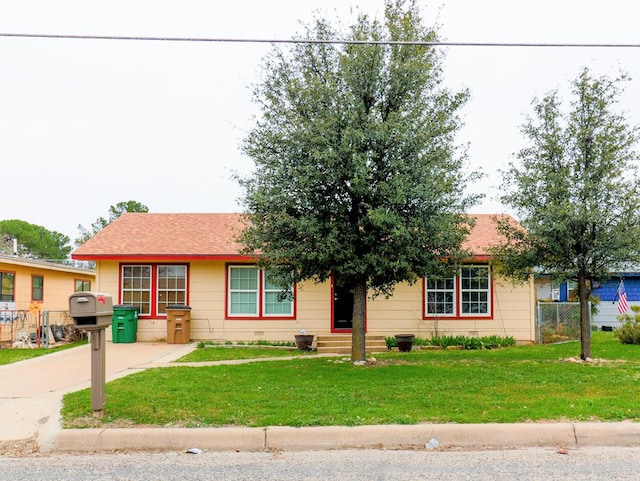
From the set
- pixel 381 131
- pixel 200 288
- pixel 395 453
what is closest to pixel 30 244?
pixel 200 288

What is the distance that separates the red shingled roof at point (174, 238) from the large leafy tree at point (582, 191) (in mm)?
3850

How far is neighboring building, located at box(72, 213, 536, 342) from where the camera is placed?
18.6m

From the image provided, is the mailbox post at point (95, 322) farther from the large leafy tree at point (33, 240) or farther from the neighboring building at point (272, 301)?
the large leafy tree at point (33, 240)

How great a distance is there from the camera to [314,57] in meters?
12.5

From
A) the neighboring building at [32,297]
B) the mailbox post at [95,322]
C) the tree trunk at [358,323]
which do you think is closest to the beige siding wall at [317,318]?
the neighboring building at [32,297]

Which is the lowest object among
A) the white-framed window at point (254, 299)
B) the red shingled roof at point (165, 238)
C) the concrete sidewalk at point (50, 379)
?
the concrete sidewalk at point (50, 379)

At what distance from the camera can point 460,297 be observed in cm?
1881

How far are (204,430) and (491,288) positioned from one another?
13.5 metres

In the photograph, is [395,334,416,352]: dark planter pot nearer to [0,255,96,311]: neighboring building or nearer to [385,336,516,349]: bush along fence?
[385,336,516,349]: bush along fence

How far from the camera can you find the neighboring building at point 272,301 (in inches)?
734

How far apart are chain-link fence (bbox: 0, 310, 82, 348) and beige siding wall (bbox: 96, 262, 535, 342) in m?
2.19

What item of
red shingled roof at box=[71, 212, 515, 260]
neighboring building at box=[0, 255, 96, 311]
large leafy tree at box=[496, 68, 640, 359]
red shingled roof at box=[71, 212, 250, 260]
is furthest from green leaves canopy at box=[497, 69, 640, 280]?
neighboring building at box=[0, 255, 96, 311]

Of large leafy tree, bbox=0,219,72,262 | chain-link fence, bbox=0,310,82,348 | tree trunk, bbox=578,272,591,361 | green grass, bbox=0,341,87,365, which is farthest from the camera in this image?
large leafy tree, bbox=0,219,72,262

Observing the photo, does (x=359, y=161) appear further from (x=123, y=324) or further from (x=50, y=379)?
(x=123, y=324)
